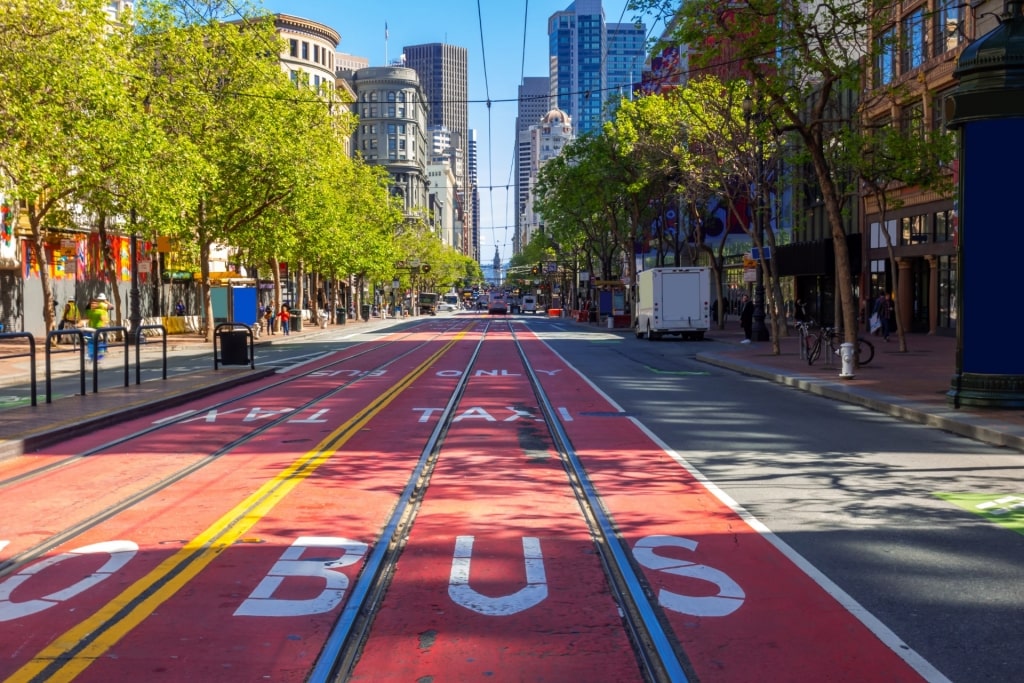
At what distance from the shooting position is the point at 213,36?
1774 inches

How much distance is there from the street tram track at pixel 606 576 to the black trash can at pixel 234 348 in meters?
17.0

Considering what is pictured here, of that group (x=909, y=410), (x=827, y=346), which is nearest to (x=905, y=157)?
(x=827, y=346)

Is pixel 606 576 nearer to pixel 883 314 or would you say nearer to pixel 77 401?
pixel 77 401

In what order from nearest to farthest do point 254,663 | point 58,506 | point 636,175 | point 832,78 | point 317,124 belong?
point 254,663
point 58,506
point 832,78
point 317,124
point 636,175

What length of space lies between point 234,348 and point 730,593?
883 inches

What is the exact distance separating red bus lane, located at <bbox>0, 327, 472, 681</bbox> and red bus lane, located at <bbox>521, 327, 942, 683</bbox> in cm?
192

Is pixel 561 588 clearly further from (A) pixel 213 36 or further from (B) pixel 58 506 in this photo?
(A) pixel 213 36

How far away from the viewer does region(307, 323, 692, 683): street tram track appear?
16.8 feet

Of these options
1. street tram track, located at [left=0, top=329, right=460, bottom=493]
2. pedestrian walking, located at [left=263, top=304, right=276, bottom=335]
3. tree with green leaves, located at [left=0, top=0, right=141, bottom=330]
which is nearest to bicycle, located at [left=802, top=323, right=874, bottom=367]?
street tram track, located at [left=0, top=329, right=460, bottom=493]

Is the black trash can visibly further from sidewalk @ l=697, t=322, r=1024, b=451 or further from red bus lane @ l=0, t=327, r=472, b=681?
red bus lane @ l=0, t=327, r=472, b=681

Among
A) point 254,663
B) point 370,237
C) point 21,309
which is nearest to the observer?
point 254,663

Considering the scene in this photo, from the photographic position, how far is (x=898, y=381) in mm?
21688

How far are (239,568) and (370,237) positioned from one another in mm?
68706

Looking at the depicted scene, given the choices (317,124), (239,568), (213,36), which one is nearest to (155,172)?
(213,36)
